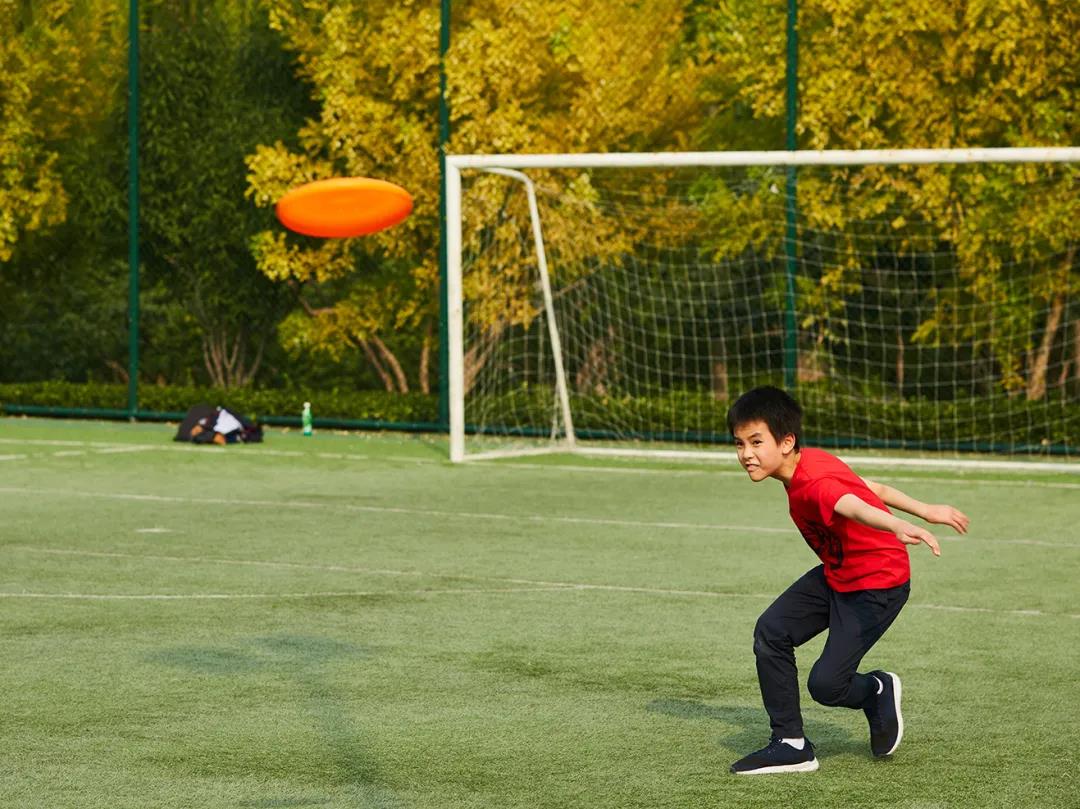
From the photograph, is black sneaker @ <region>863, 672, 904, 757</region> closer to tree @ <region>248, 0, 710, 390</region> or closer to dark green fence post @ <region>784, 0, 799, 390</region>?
dark green fence post @ <region>784, 0, 799, 390</region>

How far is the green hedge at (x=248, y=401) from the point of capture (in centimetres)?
2231

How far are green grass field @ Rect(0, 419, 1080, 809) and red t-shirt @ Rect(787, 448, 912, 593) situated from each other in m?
0.66

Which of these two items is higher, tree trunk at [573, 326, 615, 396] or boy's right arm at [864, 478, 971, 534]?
tree trunk at [573, 326, 615, 396]

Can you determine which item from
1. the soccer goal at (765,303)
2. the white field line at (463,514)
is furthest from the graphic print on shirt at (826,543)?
the soccer goal at (765,303)

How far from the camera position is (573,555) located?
12.1 meters

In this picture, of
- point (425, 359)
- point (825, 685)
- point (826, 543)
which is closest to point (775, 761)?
point (825, 685)

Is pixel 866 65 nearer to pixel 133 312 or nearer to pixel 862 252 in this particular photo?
pixel 862 252

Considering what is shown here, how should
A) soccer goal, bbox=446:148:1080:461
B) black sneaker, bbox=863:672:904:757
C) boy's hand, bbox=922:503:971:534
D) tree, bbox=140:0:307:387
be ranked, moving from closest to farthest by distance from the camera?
boy's hand, bbox=922:503:971:534
black sneaker, bbox=863:672:904:757
soccer goal, bbox=446:148:1080:461
tree, bbox=140:0:307:387

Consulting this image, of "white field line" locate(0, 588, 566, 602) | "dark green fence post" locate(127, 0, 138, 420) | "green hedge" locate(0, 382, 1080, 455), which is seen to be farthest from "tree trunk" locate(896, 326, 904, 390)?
"white field line" locate(0, 588, 566, 602)

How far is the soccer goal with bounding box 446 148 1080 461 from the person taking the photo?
19516 mm

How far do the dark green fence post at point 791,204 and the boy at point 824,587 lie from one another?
41.6ft

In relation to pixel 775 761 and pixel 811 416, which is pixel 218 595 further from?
pixel 811 416

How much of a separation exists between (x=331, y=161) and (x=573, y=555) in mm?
12344

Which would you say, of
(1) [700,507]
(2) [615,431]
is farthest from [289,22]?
(1) [700,507]
